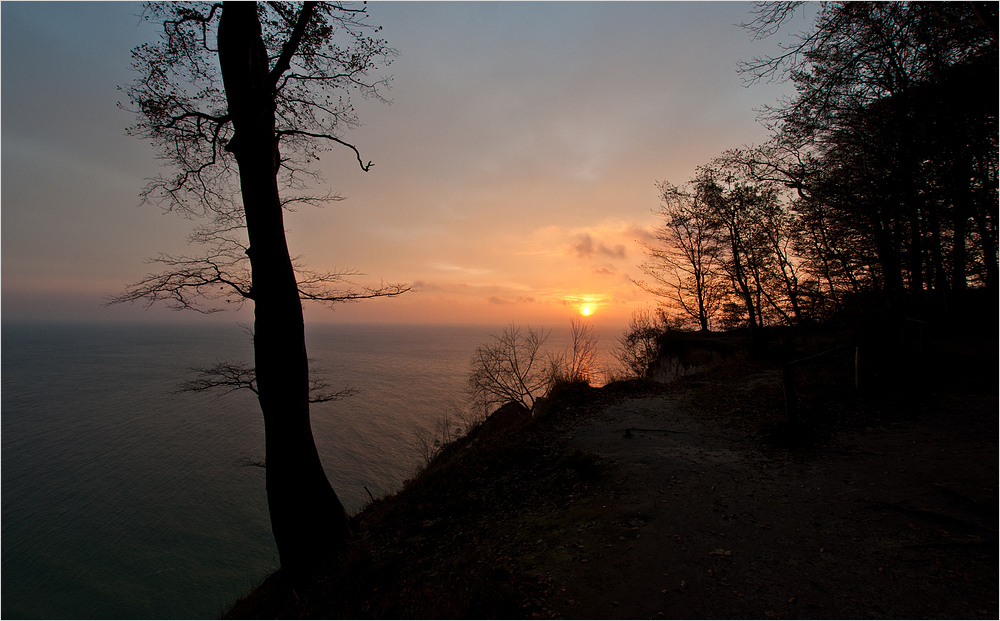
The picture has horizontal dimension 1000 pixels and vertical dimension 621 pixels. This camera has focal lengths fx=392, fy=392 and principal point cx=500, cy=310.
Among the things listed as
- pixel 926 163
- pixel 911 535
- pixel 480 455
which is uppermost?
pixel 926 163

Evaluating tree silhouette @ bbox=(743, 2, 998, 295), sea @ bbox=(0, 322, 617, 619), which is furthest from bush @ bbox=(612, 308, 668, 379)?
sea @ bbox=(0, 322, 617, 619)

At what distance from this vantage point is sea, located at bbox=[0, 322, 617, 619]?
62.3ft

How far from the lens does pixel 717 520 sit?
482cm

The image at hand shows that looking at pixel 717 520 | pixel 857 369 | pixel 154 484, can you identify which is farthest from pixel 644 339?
pixel 154 484

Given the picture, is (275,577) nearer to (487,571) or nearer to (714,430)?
(487,571)

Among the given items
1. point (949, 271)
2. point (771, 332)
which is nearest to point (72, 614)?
point (771, 332)

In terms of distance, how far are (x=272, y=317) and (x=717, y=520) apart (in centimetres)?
667

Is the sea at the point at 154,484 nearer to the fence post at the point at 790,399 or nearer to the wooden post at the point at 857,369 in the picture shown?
the fence post at the point at 790,399

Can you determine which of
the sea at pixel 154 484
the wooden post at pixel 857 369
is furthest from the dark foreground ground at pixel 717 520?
the sea at pixel 154 484

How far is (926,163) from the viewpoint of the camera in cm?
977

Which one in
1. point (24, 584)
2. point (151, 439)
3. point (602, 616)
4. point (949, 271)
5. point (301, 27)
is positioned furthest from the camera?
point (151, 439)

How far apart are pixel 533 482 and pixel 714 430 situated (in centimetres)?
408

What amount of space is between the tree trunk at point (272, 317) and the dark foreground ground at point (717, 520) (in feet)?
2.99

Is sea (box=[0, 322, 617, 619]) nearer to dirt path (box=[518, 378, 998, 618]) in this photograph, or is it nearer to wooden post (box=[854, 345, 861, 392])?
dirt path (box=[518, 378, 998, 618])
